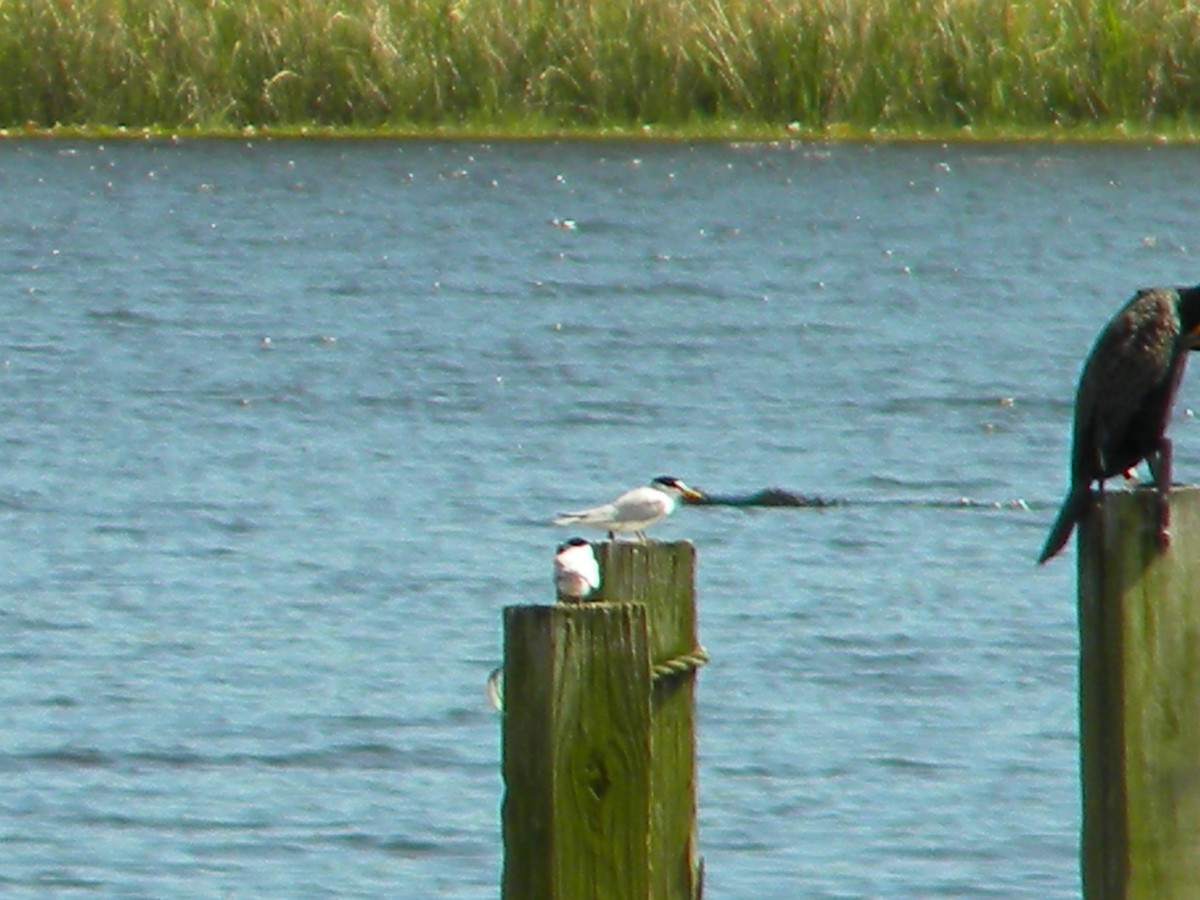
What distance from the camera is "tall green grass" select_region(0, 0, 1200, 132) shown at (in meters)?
25.9

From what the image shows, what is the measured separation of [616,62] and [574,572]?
22449 mm

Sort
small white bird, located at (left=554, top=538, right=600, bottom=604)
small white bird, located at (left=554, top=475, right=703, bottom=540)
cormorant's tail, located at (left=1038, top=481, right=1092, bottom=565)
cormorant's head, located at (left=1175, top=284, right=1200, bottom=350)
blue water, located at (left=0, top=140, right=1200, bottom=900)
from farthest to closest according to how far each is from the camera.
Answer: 1. blue water, located at (left=0, top=140, right=1200, bottom=900)
2. small white bird, located at (left=554, top=475, right=703, bottom=540)
3. cormorant's head, located at (left=1175, top=284, right=1200, bottom=350)
4. small white bird, located at (left=554, top=538, right=600, bottom=604)
5. cormorant's tail, located at (left=1038, top=481, right=1092, bottom=565)

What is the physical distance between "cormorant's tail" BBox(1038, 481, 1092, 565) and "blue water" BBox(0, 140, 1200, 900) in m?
0.49

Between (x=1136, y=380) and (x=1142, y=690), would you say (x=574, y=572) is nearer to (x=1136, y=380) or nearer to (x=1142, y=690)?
(x=1142, y=690)

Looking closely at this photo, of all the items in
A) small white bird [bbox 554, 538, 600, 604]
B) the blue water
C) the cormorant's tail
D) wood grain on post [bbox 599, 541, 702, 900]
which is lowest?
the blue water

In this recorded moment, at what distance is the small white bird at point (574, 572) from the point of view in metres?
4.27

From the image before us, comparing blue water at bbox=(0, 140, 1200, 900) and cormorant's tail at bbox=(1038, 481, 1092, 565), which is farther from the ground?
cormorant's tail at bbox=(1038, 481, 1092, 565)

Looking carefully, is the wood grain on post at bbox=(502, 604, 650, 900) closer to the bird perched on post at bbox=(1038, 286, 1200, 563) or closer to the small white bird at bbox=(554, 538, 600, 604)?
the small white bird at bbox=(554, 538, 600, 604)

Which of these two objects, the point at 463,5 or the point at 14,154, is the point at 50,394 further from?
the point at 14,154

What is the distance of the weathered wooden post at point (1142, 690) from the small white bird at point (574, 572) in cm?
76

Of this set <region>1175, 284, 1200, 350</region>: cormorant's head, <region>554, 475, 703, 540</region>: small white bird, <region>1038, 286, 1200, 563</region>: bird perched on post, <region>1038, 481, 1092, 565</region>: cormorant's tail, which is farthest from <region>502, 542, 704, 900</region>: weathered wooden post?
<region>554, 475, 703, 540</region>: small white bird

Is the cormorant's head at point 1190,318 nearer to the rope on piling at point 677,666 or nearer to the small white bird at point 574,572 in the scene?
the rope on piling at point 677,666

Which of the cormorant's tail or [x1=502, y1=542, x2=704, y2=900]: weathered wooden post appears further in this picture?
the cormorant's tail

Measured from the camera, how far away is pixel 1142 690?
155 inches
